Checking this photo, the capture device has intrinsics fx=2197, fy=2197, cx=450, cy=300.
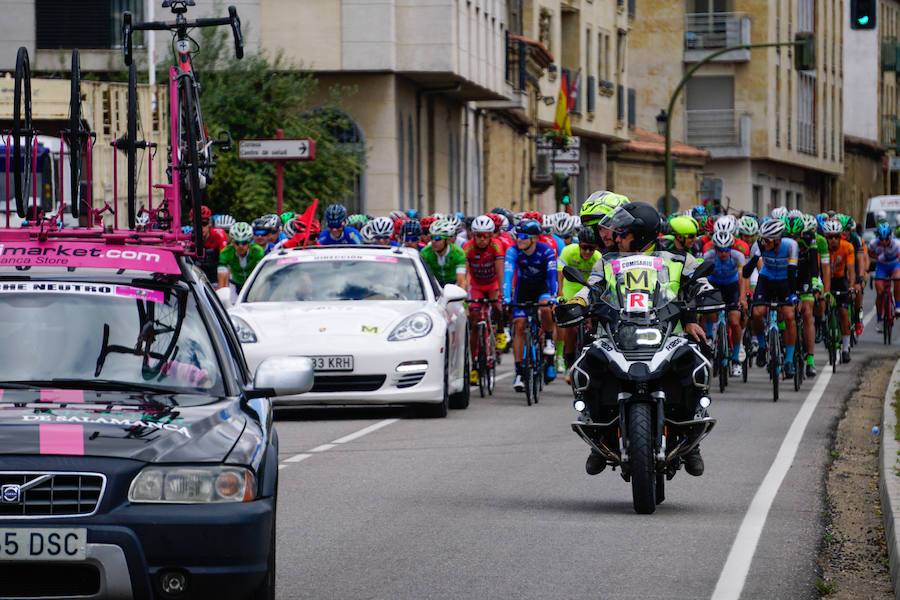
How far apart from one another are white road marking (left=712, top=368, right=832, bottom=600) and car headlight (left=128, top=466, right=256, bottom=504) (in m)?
2.69

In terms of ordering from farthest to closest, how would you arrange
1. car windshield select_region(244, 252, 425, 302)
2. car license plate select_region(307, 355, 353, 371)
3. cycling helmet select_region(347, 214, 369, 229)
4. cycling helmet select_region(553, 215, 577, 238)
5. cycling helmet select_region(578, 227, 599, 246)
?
cycling helmet select_region(347, 214, 369, 229), cycling helmet select_region(553, 215, 577, 238), cycling helmet select_region(578, 227, 599, 246), car windshield select_region(244, 252, 425, 302), car license plate select_region(307, 355, 353, 371)

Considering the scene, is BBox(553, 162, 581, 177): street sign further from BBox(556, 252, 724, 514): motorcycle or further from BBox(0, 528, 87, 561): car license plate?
BBox(0, 528, 87, 561): car license plate

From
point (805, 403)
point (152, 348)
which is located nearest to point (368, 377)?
point (805, 403)

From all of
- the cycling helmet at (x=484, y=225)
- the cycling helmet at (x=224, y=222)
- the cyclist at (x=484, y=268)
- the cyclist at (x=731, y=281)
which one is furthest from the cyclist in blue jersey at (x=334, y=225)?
the cyclist at (x=731, y=281)

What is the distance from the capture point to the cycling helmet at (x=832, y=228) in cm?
2816

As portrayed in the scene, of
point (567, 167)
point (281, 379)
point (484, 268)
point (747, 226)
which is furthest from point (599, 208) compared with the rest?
point (567, 167)

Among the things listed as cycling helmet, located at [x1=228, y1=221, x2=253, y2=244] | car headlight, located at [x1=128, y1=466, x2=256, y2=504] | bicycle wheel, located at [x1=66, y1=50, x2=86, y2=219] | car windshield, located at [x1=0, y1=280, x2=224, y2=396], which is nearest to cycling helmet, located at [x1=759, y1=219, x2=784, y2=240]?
cycling helmet, located at [x1=228, y1=221, x2=253, y2=244]

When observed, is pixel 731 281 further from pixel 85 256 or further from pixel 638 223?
pixel 85 256

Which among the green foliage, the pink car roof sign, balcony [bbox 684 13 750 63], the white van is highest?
balcony [bbox 684 13 750 63]

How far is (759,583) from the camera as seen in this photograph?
9.32 m

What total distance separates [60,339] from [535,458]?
7726mm

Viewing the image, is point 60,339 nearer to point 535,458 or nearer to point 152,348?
point 152,348

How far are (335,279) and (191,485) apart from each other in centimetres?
1257

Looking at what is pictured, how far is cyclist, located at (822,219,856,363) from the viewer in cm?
2808
